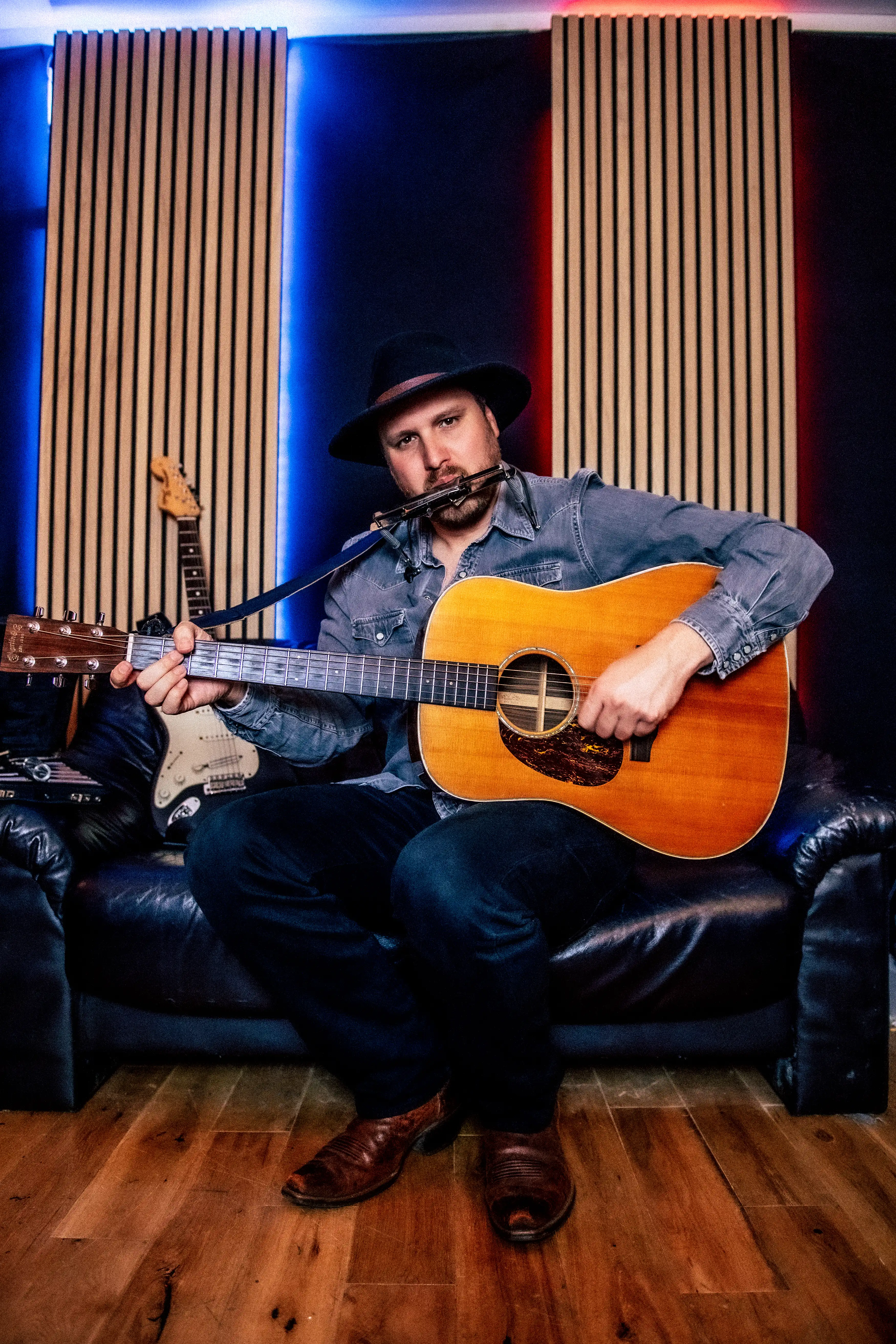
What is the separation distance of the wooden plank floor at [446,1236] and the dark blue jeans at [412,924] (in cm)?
21

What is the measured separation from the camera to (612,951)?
5.53 feet

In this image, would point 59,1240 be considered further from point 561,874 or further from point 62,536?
point 62,536

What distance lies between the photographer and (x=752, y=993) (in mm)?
1732

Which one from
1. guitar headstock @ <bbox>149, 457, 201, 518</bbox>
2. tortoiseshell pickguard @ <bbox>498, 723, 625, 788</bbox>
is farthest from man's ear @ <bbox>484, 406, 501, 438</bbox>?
guitar headstock @ <bbox>149, 457, 201, 518</bbox>

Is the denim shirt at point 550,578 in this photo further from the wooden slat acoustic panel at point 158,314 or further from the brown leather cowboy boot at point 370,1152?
the wooden slat acoustic panel at point 158,314

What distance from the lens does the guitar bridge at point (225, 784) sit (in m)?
2.40

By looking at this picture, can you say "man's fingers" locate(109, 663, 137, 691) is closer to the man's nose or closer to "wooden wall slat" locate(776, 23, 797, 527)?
the man's nose

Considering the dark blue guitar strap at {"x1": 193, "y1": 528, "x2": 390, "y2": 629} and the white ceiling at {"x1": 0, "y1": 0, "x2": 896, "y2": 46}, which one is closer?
the dark blue guitar strap at {"x1": 193, "y1": 528, "x2": 390, "y2": 629}

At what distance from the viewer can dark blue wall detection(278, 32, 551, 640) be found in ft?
10.6

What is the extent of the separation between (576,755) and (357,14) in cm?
331

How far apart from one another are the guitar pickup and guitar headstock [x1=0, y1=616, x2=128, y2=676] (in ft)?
3.53

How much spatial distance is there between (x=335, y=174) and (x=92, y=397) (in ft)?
4.42

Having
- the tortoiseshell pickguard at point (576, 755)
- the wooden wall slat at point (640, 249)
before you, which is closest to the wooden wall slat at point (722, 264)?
the wooden wall slat at point (640, 249)

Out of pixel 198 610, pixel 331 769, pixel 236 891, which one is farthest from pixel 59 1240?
pixel 198 610
